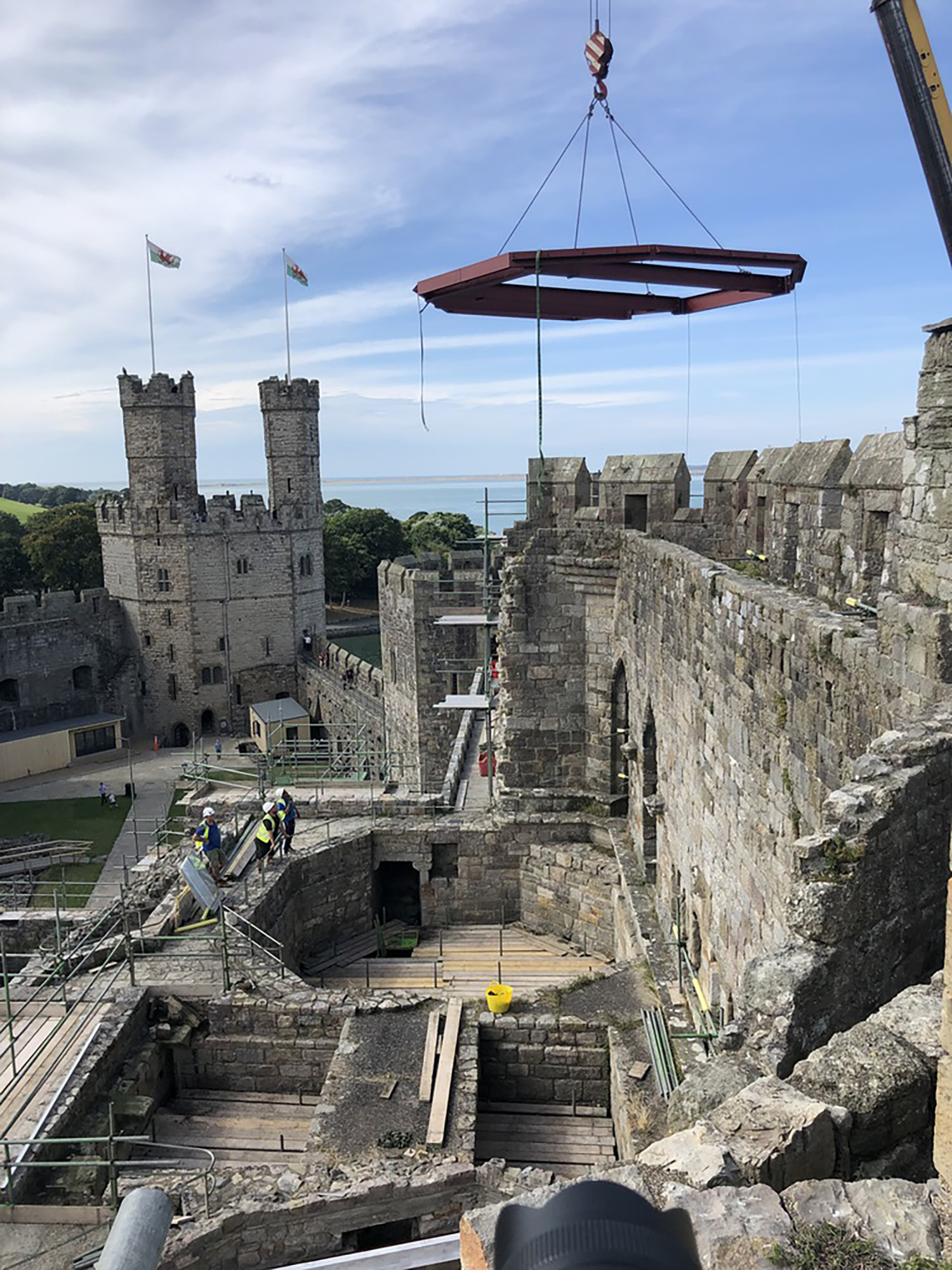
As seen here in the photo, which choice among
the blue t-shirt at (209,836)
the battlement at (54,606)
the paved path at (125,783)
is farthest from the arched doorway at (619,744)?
the battlement at (54,606)

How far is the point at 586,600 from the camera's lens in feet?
42.1

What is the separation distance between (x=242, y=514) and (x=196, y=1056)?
27154 mm

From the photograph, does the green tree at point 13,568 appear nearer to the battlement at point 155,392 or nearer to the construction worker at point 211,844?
the battlement at point 155,392

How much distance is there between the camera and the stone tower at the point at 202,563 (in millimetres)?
34250

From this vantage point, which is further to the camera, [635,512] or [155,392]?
[155,392]

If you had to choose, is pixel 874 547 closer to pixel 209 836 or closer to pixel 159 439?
pixel 209 836

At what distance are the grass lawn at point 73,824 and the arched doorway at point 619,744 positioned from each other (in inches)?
490

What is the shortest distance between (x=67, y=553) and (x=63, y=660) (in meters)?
12.6

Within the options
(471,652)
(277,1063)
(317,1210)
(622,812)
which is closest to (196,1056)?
(277,1063)

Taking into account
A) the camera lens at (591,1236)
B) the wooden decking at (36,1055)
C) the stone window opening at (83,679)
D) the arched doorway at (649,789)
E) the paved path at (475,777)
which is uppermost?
the camera lens at (591,1236)

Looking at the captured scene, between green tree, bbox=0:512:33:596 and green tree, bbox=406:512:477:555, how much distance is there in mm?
21486

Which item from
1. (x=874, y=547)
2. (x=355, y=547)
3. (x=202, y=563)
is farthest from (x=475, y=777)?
(x=355, y=547)

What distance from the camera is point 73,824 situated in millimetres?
24844

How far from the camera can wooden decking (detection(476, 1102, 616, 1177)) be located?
8.89 m
